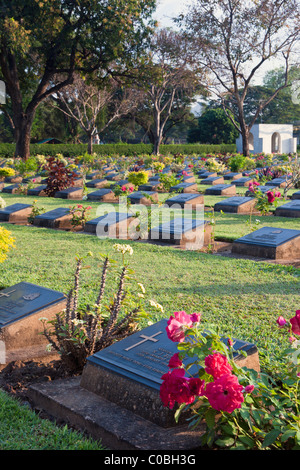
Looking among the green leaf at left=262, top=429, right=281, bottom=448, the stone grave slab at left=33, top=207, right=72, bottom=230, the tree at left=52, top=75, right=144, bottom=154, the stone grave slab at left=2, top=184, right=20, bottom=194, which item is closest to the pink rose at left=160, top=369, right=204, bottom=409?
the green leaf at left=262, top=429, right=281, bottom=448

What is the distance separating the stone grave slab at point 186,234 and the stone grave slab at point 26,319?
3734mm

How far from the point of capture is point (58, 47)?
1991 cm

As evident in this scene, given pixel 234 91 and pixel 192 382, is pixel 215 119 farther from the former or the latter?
pixel 192 382

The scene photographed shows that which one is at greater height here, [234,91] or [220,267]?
[234,91]

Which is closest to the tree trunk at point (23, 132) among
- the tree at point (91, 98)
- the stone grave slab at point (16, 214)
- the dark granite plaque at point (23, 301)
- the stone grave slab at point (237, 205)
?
the tree at point (91, 98)

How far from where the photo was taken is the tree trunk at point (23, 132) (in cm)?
2270

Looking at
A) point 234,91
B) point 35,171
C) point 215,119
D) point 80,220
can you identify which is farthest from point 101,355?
point 215,119

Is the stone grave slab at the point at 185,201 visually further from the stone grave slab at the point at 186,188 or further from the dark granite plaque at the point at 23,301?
the dark granite plaque at the point at 23,301

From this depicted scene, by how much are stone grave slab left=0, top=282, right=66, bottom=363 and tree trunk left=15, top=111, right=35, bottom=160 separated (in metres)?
20.5

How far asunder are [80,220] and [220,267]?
12.7 feet

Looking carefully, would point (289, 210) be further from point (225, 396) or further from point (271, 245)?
point (225, 396)

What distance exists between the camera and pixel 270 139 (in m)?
42.9

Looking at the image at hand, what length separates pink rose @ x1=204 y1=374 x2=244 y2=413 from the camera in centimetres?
177

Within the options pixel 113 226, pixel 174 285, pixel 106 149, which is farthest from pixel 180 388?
pixel 106 149
